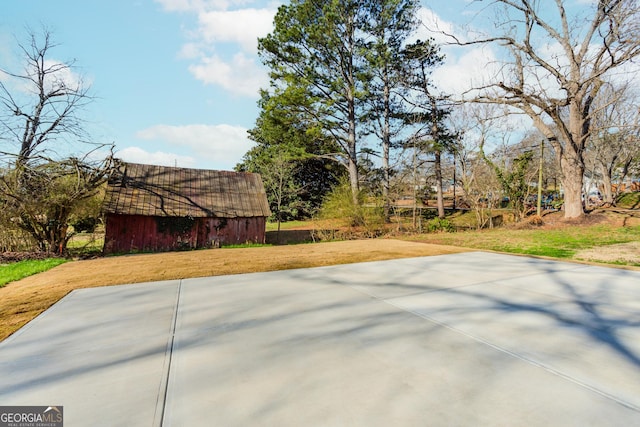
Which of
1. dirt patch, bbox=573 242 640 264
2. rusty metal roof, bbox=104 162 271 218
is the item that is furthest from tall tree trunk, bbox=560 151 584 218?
rusty metal roof, bbox=104 162 271 218

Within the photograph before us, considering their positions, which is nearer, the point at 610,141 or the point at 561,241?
the point at 561,241

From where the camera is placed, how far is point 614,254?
6379mm

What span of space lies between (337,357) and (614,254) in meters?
7.78

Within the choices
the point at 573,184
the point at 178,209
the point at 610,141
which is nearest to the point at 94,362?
the point at 178,209

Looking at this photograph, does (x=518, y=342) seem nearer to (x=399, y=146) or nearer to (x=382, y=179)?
(x=382, y=179)

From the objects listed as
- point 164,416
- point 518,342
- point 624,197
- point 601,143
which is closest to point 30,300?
point 164,416

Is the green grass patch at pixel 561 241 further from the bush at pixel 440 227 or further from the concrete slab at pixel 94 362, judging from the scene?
the concrete slab at pixel 94 362

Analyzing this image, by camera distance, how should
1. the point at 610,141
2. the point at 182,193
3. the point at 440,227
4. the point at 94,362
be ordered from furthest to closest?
the point at 610,141, the point at 440,227, the point at 182,193, the point at 94,362

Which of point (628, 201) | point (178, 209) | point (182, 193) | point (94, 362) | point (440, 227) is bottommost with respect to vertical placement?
point (94, 362)

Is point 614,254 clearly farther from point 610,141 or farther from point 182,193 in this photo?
point 610,141

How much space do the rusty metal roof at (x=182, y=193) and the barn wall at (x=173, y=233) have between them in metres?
0.33

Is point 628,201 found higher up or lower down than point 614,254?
higher up

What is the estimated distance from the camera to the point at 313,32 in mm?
15164

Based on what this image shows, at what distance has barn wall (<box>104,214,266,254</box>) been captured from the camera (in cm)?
1069
